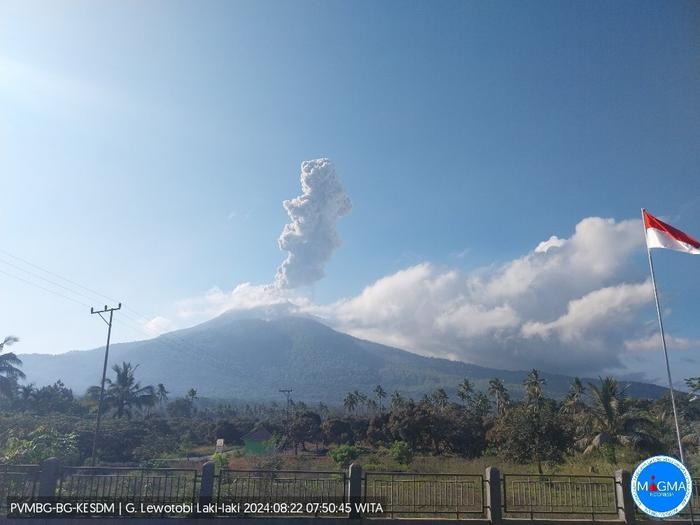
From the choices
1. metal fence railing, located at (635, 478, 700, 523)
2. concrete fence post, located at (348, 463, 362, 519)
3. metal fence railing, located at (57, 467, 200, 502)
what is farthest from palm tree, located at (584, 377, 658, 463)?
metal fence railing, located at (57, 467, 200, 502)

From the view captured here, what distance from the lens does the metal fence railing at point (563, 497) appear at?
13.1 metres

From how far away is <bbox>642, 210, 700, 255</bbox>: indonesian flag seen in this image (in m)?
13.3

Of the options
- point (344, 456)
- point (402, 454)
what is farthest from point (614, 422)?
point (344, 456)

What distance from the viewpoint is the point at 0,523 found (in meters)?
12.0

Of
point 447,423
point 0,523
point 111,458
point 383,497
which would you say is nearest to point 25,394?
point 111,458

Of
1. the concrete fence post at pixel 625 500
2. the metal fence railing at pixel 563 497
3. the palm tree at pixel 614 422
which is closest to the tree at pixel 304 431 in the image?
the palm tree at pixel 614 422

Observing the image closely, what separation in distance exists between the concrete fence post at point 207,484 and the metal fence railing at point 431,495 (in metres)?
3.74

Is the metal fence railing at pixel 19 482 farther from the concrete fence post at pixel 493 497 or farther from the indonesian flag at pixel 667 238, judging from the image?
the indonesian flag at pixel 667 238

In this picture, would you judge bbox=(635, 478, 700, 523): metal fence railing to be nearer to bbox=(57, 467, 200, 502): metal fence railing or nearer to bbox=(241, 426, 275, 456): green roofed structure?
bbox=(57, 467, 200, 502): metal fence railing

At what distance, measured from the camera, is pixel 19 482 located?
41.4ft

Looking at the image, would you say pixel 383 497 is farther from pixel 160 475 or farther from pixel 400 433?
pixel 400 433

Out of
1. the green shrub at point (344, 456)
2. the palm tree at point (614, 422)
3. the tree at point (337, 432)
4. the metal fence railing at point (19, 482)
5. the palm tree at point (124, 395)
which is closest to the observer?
the metal fence railing at point (19, 482)

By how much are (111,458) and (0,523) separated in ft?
106

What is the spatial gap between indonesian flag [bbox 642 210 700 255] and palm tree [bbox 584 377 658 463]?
65.0 feet
